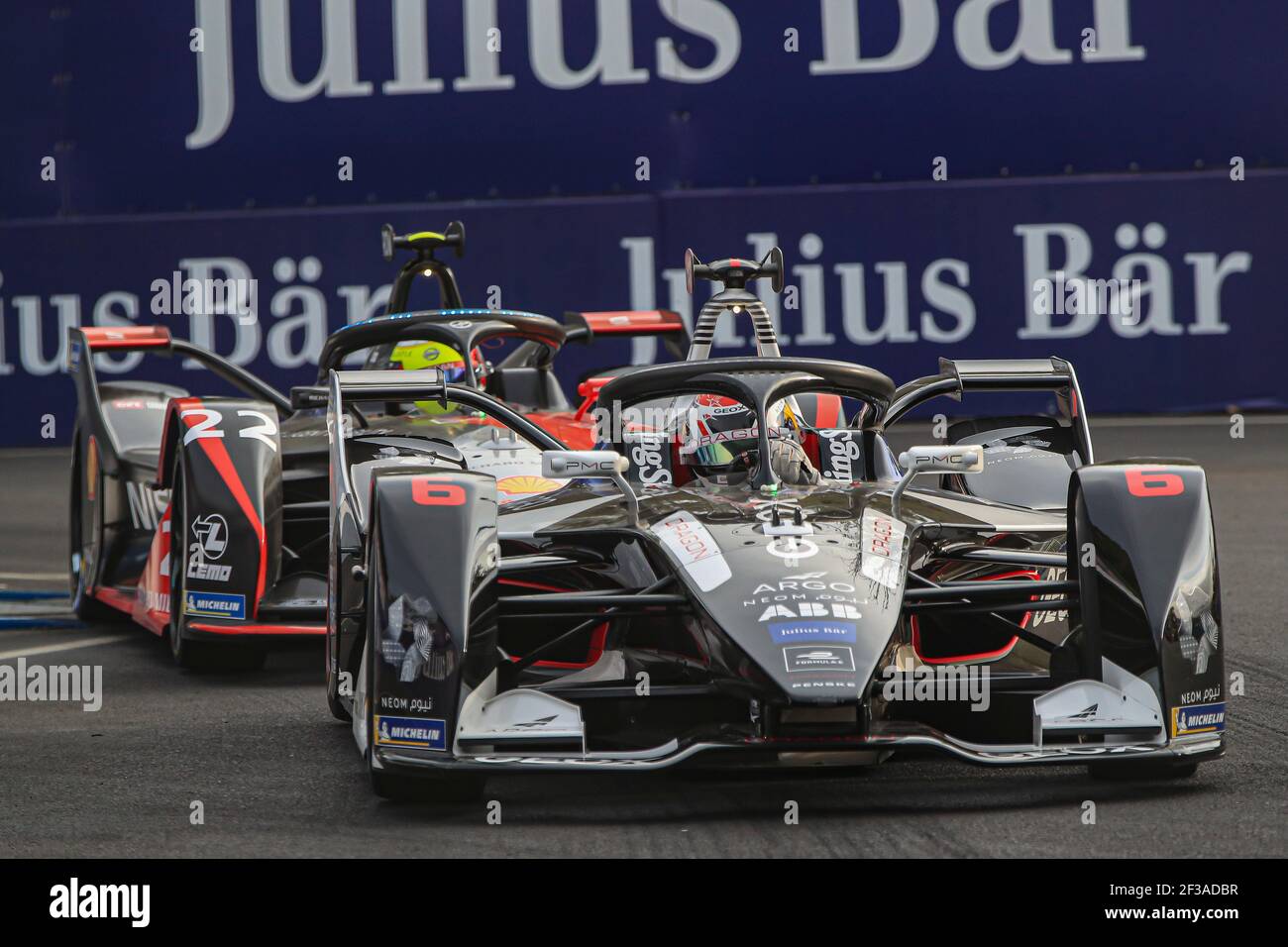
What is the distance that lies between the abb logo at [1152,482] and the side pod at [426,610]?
163 cm

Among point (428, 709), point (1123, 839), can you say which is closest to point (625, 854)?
point (428, 709)

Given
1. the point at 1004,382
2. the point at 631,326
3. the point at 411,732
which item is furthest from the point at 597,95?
the point at 411,732

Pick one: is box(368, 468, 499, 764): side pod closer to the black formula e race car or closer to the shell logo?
the black formula e race car

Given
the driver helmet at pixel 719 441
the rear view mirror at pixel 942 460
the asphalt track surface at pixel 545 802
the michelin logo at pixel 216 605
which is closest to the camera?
the asphalt track surface at pixel 545 802

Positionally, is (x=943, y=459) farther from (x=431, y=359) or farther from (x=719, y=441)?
(x=431, y=359)

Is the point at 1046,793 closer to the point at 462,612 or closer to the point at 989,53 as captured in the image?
the point at 462,612

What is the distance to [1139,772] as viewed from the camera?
488 centimetres

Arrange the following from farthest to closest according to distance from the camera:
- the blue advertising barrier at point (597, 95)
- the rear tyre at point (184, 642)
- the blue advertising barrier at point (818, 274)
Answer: the blue advertising barrier at point (597, 95), the blue advertising barrier at point (818, 274), the rear tyre at point (184, 642)

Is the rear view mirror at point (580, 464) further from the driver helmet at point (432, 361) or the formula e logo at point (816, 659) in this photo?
the driver helmet at point (432, 361)

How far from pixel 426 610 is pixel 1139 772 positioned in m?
1.84
